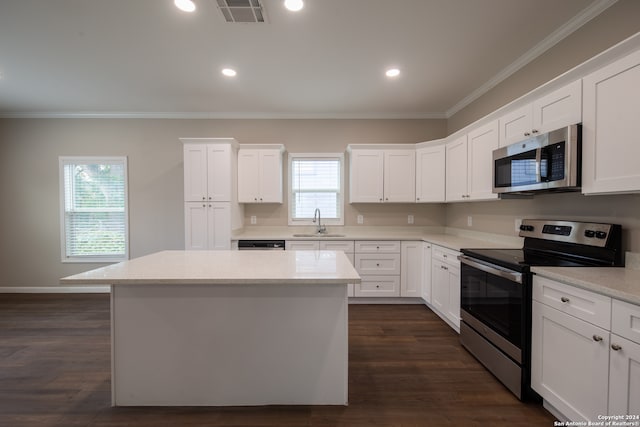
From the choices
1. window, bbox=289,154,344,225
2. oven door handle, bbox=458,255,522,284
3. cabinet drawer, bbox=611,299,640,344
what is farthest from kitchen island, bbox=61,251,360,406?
window, bbox=289,154,344,225

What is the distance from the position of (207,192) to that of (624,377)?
405 cm

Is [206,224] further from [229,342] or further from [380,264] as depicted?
[380,264]

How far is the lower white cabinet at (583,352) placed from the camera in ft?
4.17

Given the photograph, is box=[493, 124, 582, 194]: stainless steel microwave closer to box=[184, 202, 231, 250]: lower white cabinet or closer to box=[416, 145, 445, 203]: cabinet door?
box=[416, 145, 445, 203]: cabinet door

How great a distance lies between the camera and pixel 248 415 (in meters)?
1.76

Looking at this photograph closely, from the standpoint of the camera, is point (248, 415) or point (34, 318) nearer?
point (248, 415)

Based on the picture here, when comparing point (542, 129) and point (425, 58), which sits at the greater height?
point (425, 58)

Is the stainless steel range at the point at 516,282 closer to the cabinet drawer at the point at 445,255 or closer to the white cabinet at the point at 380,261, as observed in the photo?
the cabinet drawer at the point at 445,255

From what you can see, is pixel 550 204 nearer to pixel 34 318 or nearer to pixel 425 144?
pixel 425 144

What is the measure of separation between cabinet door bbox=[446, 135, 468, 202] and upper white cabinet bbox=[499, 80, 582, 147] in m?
0.67

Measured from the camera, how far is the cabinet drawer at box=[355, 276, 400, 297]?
3746mm

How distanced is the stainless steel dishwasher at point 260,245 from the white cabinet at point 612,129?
9.97 ft

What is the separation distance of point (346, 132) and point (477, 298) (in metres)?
3.01

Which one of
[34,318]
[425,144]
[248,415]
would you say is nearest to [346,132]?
[425,144]
